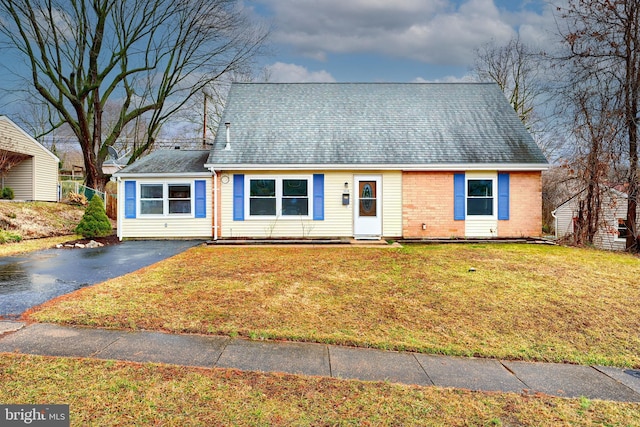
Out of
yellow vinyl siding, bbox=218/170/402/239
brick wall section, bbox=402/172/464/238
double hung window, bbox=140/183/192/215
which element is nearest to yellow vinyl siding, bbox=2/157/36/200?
double hung window, bbox=140/183/192/215

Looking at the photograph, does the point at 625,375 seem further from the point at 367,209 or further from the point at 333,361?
the point at 367,209

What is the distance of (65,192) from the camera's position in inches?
869

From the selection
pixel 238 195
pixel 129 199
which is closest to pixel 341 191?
pixel 238 195

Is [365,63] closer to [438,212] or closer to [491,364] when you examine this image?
[438,212]

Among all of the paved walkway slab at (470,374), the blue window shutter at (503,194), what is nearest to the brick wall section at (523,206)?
the blue window shutter at (503,194)

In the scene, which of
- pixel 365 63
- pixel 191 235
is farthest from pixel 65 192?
pixel 365 63

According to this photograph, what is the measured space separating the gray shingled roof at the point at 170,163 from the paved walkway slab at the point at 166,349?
956cm

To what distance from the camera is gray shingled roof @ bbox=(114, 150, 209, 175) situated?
502 inches

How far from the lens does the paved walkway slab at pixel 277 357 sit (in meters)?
3.26

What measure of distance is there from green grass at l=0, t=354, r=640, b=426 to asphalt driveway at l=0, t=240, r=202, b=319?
2.39m

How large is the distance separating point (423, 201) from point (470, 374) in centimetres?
978

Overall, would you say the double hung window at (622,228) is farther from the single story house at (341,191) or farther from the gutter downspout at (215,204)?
the gutter downspout at (215,204)

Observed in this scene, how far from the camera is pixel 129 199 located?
12.9m

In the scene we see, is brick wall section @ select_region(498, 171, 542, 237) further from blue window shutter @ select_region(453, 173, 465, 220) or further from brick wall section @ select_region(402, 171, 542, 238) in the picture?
blue window shutter @ select_region(453, 173, 465, 220)
